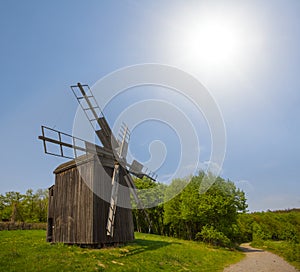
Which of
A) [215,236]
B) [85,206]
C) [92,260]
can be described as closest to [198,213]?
[215,236]

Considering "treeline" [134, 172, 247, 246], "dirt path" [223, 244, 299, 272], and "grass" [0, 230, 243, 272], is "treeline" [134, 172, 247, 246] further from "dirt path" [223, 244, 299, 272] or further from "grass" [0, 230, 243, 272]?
"grass" [0, 230, 243, 272]

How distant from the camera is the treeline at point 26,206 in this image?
50.5 metres

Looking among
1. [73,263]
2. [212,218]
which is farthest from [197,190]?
[73,263]

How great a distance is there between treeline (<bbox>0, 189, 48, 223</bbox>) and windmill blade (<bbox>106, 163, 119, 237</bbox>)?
37.1 m

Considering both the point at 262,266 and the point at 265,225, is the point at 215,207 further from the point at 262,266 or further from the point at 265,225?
the point at 265,225

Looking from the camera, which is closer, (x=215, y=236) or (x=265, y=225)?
(x=215, y=236)

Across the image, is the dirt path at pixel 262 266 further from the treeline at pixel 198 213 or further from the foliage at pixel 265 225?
the foliage at pixel 265 225

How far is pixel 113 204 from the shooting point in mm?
19328

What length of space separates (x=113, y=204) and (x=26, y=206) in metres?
42.0

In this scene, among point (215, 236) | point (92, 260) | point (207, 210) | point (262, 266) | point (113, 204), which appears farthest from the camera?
point (207, 210)

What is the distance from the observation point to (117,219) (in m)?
20.8

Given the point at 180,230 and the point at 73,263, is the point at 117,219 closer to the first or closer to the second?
the point at 73,263

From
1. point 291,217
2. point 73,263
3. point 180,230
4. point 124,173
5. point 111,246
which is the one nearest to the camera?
point 73,263

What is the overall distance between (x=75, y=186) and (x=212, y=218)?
20470 mm
